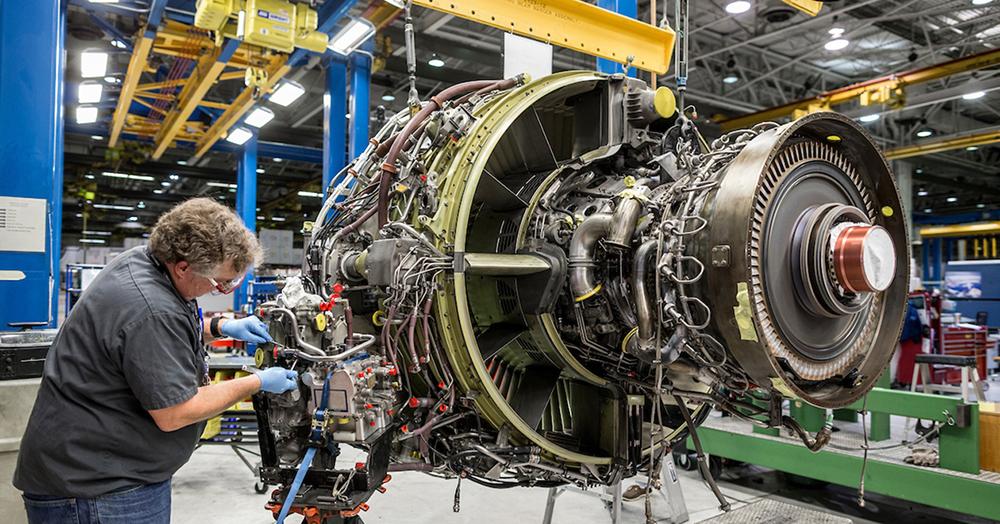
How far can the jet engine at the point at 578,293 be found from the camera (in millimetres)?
2016

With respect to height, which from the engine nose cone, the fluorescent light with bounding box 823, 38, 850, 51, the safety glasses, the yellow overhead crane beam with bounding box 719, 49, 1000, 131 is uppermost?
the fluorescent light with bounding box 823, 38, 850, 51

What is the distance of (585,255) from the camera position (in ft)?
7.85

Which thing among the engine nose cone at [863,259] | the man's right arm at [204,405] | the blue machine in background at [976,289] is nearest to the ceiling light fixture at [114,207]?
the blue machine in background at [976,289]

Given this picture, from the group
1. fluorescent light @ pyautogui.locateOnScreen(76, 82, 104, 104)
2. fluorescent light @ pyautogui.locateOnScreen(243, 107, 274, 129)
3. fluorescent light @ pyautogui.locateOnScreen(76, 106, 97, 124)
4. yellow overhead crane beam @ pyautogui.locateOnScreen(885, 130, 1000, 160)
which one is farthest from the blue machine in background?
fluorescent light @ pyautogui.locateOnScreen(76, 106, 97, 124)

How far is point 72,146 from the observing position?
16625 millimetres

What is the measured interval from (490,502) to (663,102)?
3214mm

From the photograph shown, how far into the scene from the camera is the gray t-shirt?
70.3 inches

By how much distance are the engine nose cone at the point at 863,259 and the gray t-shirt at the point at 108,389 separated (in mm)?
1831

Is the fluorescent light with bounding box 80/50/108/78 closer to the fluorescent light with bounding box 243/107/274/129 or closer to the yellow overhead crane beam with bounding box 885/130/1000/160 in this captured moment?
the fluorescent light with bounding box 243/107/274/129

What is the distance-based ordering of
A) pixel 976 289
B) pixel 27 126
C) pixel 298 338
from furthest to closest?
pixel 976 289 < pixel 27 126 < pixel 298 338

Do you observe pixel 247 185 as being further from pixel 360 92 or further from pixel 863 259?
pixel 863 259

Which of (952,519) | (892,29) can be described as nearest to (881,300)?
(952,519)

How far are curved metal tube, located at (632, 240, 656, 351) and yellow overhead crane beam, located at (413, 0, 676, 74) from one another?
1.71 metres

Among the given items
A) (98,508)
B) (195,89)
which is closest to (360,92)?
(195,89)
